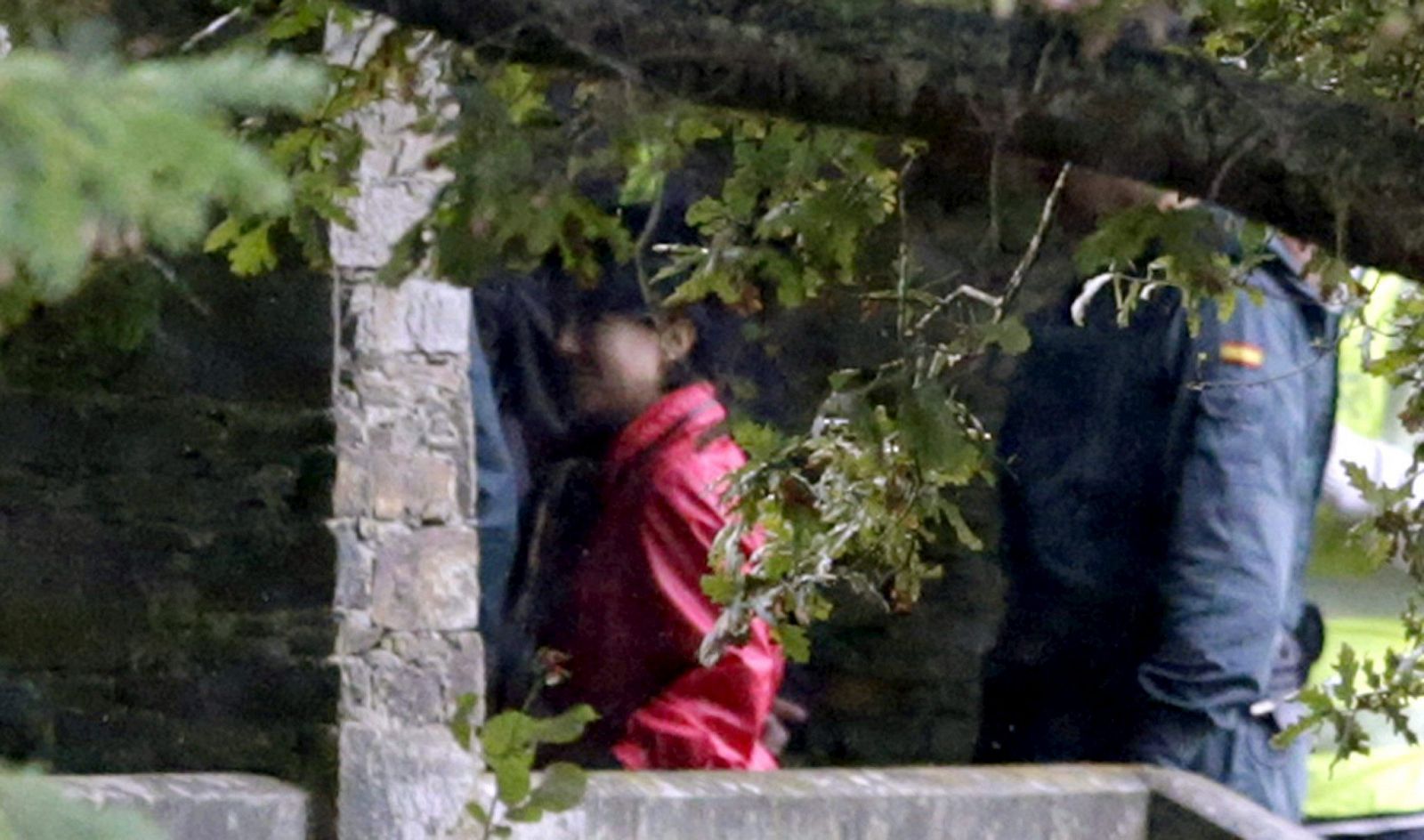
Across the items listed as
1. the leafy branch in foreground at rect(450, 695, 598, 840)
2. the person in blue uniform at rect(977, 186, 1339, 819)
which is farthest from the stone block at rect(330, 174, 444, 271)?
the leafy branch in foreground at rect(450, 695, 598, 840)

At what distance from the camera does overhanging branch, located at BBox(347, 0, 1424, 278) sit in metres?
0.62

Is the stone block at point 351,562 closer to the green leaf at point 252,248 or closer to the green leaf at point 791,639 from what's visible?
the green leaf at point 791,639

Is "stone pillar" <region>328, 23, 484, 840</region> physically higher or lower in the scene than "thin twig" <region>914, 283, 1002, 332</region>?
lower

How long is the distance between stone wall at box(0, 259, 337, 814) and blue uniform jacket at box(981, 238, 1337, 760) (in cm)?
72

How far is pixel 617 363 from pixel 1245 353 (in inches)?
24.8

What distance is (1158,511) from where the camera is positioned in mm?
1968

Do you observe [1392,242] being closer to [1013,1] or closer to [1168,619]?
[1013,1]

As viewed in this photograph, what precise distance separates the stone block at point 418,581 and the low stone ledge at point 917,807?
0.18m

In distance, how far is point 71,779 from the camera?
4.87ft

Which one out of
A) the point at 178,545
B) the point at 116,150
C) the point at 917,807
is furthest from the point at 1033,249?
the point at 178,545

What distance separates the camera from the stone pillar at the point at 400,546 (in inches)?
71.6

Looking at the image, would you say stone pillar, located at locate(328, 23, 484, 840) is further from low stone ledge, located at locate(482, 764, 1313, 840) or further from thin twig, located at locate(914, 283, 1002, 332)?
thin twig, located at locate(914, 283, 1002, 332)

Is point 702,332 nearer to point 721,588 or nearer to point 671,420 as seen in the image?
point 671,420

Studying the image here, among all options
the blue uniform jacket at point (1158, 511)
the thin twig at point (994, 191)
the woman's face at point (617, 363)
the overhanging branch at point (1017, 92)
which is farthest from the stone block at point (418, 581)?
the overhanging branch at point (1017, 92)
